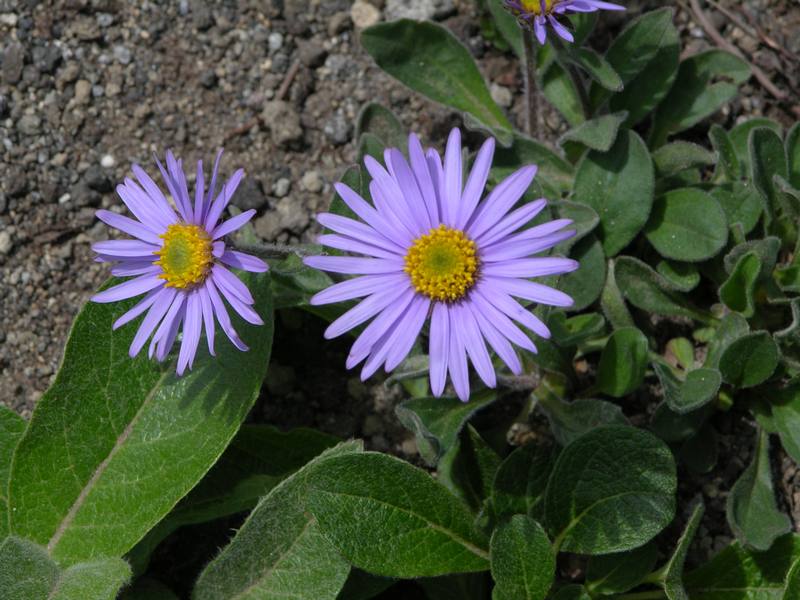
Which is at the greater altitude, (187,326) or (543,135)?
(543,135)

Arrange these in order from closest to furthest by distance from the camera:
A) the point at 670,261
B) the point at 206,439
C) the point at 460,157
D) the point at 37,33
A: the point at 460,157, the point at 206,439, the point at 670,261, the point at 37,33

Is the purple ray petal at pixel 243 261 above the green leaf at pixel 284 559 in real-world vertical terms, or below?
above

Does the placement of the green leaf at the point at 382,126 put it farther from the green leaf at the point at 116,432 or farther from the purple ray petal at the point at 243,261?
the purple ray petal at the point at 243,261

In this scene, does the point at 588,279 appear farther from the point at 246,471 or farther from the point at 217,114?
the point at 217,114

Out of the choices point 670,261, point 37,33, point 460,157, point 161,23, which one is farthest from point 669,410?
point 37,33

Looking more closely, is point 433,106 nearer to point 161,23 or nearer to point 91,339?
point 161,23

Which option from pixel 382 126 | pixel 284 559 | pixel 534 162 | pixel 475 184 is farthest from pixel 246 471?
pixel 534 162

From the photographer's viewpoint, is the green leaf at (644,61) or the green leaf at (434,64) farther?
the green leaf at (434,64)

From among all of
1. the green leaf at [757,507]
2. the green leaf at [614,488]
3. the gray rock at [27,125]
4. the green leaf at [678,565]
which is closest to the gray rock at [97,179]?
the gray rock at [27,125]
